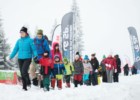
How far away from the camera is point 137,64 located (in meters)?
32.2

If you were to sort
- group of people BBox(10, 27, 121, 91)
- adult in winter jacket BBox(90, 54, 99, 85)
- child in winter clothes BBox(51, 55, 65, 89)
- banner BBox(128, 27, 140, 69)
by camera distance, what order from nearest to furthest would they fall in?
1. group of people BBox(10, 27, 121, 91)
2. child in winter clothes BBox(51, 55, 65, 89)
3. adult in winter jacket BBox(90, 54, 99, 85)
4. banner BBox(128, 27, 140, 69)

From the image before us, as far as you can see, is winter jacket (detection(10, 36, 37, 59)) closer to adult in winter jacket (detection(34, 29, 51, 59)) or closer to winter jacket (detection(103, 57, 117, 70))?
adult in winter jacket (detection(34, 29, 51, 59))

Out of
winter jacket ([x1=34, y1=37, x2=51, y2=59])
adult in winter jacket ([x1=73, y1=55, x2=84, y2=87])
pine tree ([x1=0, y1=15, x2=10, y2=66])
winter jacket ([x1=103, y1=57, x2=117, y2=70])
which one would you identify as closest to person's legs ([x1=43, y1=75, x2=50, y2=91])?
winter jacket ([x1=34, y1=37, x2=51, y2=59])

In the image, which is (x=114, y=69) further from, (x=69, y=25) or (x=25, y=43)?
(x=69, y=25)

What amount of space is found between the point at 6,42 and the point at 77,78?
28.9 m

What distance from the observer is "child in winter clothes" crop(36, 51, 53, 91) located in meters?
10.8

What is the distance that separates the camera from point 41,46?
1119 centimetres

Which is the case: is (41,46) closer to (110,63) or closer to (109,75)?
(110,63)

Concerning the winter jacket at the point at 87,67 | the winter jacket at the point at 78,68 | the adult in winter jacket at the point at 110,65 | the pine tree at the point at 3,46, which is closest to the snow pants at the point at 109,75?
the adult in winter jacket at the point at 110,65

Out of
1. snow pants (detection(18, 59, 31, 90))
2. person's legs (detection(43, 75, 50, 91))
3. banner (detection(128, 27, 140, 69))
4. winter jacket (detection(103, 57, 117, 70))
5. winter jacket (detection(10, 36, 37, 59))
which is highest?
banner (detection(128, 27, 140, 69))

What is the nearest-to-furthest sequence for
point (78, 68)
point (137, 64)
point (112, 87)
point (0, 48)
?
point (112, 87)
point (78, 68)
point (137, 64)
point (0, 48)

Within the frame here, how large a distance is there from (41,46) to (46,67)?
0.78m

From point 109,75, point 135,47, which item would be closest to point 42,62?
point 109,75

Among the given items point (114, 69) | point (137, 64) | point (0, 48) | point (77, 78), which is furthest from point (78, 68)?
point (0, 48)
